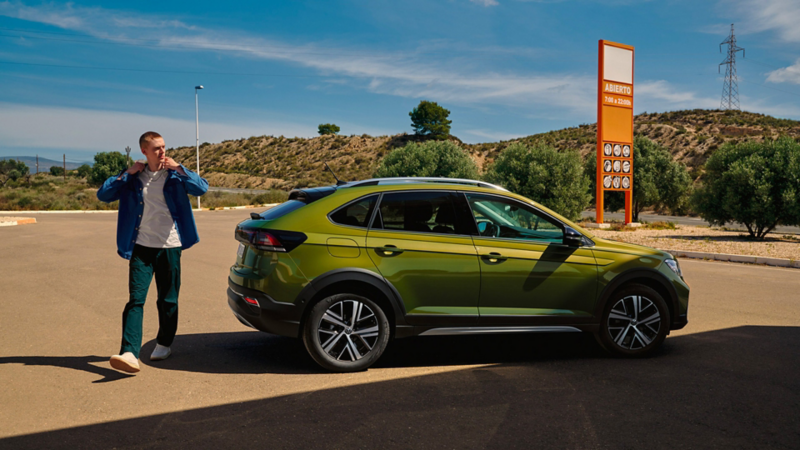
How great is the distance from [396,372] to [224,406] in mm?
1488

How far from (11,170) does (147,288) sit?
92.2 meters

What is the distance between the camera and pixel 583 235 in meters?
5.43

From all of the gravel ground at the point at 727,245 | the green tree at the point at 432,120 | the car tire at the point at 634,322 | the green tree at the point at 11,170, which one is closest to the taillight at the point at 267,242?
the car tire at the point at 634,322

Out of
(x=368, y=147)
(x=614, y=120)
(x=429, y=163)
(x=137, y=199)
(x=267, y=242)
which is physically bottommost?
(x=267, y=242)

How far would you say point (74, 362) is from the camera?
17.3 ft

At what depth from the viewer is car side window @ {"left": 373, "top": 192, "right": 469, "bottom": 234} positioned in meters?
5.14

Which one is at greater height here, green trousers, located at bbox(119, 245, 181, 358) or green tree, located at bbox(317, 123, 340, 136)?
green tree, located at bbox(317, 123, 340, 136)

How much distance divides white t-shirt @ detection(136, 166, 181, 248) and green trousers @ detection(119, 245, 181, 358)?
0.07 m

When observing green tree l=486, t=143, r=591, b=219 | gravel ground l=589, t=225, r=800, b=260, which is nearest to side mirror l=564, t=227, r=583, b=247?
gravel ground l=589, t=225, r=800, b=260

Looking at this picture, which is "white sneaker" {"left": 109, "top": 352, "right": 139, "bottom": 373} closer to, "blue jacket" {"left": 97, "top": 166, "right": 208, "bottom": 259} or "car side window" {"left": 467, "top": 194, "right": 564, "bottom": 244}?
"blue jacket" {"left": 97, "top": 166, "right": 208, "bottom": 259}

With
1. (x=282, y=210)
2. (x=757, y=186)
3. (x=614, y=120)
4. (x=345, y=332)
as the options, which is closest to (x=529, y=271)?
(x=345, y=332)

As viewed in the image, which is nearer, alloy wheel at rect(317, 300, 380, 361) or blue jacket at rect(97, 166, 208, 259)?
alloy wheel at rect(317, 300, 380, 361)

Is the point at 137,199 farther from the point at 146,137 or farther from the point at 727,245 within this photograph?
the point at 727,245

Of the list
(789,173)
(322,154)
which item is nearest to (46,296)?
(789,173)
